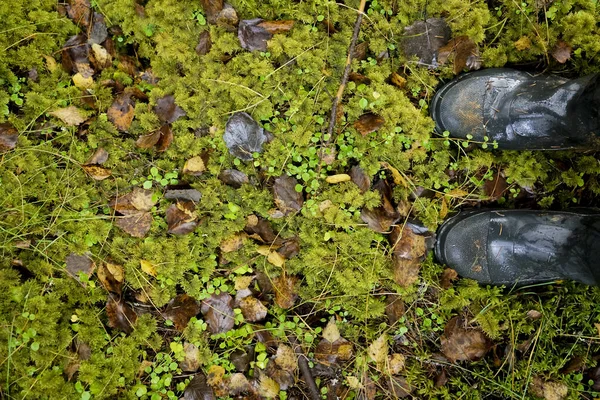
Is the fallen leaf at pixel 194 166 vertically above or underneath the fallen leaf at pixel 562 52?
underneath

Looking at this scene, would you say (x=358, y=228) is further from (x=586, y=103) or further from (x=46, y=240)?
(x=46, y=240)

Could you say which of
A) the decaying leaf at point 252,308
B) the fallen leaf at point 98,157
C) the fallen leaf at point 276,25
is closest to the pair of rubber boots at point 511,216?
the fallen leaf at point 276,25

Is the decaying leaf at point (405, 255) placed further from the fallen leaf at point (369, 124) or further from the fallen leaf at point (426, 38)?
the fallen leaf at point (426, 38)

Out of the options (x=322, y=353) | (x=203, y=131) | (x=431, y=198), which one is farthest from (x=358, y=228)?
(x=203, y=131)

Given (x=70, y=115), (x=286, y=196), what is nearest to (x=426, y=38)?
(x=286, y=196)

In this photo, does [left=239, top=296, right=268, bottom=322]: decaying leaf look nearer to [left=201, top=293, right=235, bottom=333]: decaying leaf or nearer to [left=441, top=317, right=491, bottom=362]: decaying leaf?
[left=201, top=293, right=235, bottom=333]: decaying leaf

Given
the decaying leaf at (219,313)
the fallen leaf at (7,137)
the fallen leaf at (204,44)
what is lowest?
the decaying leaf at (219,313)

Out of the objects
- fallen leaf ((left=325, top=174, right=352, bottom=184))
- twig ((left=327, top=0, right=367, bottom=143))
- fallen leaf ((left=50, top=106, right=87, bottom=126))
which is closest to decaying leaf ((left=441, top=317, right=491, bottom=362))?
fallen leaf ((left=325, top=174, right=352, bottom=184))
